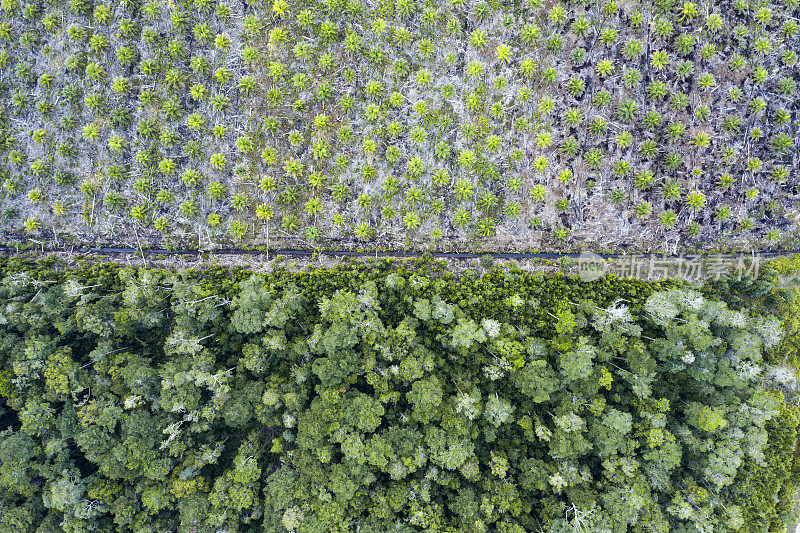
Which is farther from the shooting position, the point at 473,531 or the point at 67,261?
the point at 67,261

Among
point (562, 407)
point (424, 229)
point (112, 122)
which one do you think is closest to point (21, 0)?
point (112, 122)

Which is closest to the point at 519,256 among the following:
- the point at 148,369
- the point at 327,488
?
the point at 327,488

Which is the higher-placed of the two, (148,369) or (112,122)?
(112,122)

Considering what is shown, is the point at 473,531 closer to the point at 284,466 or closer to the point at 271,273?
the point at 284,466

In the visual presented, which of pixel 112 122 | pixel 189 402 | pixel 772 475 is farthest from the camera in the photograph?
pixel 112 122

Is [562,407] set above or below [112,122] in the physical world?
below

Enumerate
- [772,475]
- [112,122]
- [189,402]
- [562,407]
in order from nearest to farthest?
[189,402]
[562,407]
[772,475]
[112,122]

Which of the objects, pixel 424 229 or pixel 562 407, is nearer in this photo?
pixel 562 407

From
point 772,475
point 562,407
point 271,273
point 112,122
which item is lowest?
point 772,475

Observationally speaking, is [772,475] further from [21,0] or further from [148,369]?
[21,0]
